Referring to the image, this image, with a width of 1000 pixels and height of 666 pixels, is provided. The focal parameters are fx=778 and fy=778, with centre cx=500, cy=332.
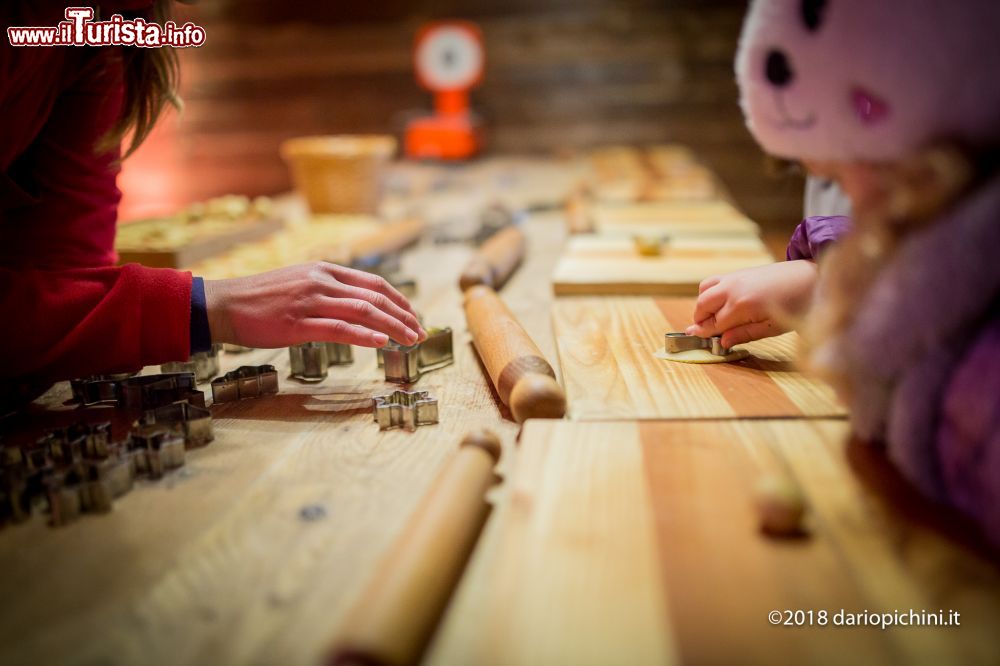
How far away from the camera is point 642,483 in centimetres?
75

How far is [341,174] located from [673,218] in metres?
1.12

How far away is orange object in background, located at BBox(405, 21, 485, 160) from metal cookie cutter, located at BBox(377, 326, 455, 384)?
121 inches

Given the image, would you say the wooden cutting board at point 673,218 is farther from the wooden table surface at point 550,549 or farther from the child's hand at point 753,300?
the wooden table surface at point 550,549

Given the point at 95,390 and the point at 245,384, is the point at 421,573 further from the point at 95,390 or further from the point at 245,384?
the point at 95,390

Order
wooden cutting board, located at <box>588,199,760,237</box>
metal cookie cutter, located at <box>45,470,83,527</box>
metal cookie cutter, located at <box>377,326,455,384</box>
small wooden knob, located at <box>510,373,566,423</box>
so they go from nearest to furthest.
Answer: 1. metal cookie cutter, located at <box>45,470,83,527</box>
2. small wooden knob, located at <box>510,373,566,423</box>
3. metal cookie cutter, located at <box>377,326,455,384</box>
4. wooden cutting board, located at <box>588,199,760,237</box>

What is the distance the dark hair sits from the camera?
134cm

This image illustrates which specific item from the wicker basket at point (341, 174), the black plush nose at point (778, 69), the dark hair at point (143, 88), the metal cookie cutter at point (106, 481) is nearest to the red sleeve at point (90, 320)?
the metal cookie cutter at point (106, 481)

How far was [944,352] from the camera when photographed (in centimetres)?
65

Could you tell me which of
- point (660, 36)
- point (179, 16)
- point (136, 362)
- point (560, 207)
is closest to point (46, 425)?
point (136, 362)

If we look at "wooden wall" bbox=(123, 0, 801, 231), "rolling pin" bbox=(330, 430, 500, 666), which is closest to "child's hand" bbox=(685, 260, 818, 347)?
"rolling pin" bbox=(330, 430, 500, 666)

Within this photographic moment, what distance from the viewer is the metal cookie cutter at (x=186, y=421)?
0.93 meters

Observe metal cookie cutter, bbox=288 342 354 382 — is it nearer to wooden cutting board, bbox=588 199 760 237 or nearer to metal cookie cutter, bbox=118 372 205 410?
metal cookie cutter, bbox=118 372 205 410

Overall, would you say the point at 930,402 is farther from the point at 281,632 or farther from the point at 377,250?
the point at 377,250

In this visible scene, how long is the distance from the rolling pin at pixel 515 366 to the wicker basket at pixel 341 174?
4.77 feet
